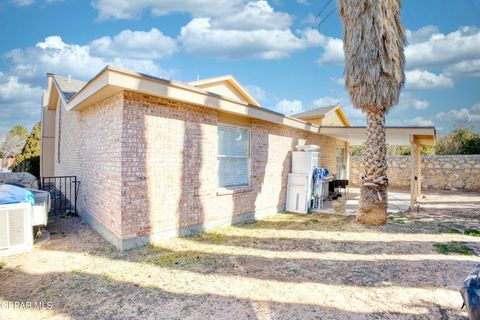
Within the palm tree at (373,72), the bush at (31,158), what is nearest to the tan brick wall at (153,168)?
the palm tree at (373,72)

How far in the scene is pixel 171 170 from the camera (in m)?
5.83

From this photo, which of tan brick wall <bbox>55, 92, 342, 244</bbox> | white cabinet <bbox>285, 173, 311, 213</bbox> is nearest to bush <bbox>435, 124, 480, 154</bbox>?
white cabinet <bbox>285, 173, 311, 213</bbox>

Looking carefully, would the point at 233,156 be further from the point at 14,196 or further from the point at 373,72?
the point at 14,196

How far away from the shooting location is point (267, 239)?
20.5ft

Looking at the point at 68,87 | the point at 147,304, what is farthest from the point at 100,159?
the point at 68,87

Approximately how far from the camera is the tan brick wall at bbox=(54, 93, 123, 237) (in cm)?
523

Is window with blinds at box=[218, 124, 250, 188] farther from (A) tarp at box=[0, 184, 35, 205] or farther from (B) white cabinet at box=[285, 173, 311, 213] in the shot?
(A) tarp at box=[0, 184, 35, 205]

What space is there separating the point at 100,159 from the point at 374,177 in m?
7.31

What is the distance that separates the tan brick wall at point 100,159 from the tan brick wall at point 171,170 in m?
0.23

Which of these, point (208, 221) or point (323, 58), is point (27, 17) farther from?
point (323, 58)

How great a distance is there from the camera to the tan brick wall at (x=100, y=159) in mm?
5230

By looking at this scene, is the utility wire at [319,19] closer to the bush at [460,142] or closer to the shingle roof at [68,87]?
the shingle roof at [68,87]

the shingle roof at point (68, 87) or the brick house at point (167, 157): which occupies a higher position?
the shingle roof at point (68, 87)

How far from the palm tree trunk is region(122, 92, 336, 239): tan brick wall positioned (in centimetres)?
332
